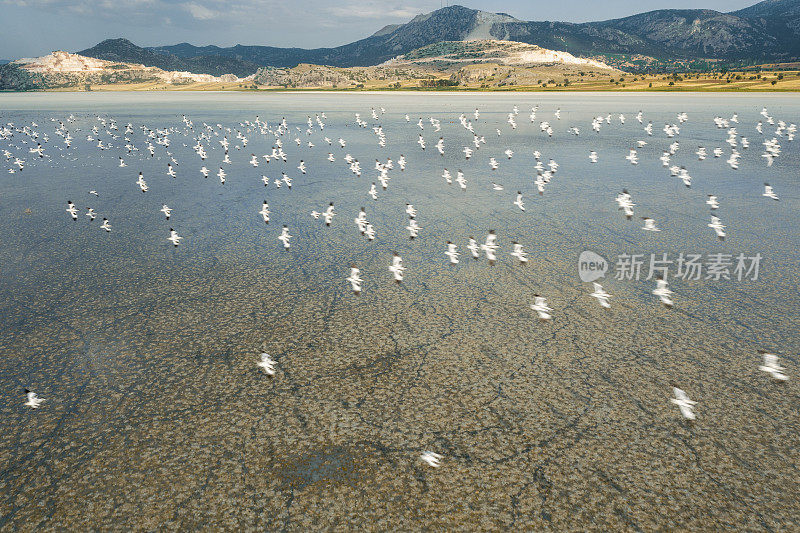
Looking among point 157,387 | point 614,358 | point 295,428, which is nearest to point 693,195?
point 614,358

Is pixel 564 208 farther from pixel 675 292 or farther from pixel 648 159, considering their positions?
pixel 648 159

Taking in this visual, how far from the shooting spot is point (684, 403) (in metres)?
6.60

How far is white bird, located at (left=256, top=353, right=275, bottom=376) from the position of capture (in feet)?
24.7

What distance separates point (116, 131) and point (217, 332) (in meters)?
46.8

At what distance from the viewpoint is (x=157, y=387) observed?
23.6 feet

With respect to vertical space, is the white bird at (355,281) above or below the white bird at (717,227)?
below

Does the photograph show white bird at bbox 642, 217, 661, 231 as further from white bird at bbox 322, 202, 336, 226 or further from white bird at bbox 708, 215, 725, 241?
white bird at bbox 322, 202, 336, 226

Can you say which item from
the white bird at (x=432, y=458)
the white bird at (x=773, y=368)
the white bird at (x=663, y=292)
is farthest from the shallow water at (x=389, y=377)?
the white bird at (x=663, y=292)

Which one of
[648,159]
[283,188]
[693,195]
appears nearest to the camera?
[693,195]

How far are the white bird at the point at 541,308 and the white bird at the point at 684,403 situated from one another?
2859 mm

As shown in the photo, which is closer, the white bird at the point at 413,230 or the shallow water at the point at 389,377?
the shallow water at the point at 389,377

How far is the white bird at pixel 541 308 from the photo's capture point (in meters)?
9.34

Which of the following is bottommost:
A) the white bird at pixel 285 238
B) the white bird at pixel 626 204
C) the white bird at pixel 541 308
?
the white bird at pixel 541 308

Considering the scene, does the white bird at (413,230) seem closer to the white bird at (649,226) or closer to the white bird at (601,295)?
the white bird at (601,295)
